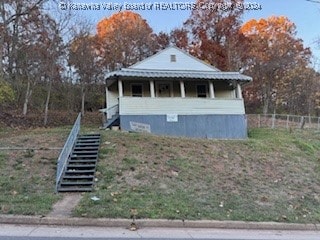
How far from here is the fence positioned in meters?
26.9

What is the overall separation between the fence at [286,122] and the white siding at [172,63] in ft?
22.5

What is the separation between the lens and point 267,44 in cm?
4550

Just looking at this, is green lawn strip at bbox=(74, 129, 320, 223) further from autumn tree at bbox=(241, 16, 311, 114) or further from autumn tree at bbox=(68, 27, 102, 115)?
autumn tree at bbox=(241, 16, 311, 114)

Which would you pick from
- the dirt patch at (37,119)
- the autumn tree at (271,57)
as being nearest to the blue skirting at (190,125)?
the dirt patch at (37,119)

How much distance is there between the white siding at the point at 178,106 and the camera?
20.0m

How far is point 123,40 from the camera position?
129ft

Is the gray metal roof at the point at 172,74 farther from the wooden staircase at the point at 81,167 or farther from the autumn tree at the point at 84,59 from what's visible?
the autumn tree at the point at 84,59

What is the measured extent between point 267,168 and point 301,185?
1.81 metres

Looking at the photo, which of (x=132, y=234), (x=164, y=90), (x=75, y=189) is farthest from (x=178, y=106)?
(x=132, y=234)

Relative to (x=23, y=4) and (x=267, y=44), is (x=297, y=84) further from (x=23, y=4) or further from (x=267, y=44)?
(x=23, y=4)

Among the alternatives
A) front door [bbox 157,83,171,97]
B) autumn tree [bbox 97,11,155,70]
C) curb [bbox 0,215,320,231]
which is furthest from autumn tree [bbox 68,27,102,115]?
curb [bbox 0,215,320,231]

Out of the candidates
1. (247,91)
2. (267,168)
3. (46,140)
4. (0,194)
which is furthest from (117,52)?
(0,194)

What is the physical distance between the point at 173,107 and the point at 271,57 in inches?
1095

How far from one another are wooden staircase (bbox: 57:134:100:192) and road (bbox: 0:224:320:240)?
2849mm
